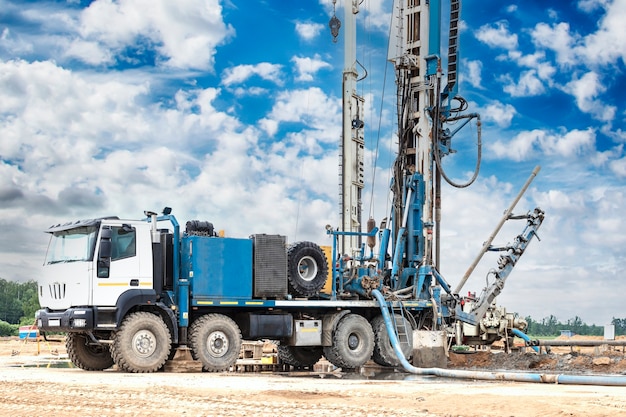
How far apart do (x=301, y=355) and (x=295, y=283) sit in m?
3.41

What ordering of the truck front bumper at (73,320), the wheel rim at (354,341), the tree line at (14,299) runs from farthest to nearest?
the tree line at (14,299) < the wheel rim at (354,341) < the truck front bumper at (73,320)

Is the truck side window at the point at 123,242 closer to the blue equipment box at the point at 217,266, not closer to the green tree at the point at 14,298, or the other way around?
the blue equipment box at the point at 217,266

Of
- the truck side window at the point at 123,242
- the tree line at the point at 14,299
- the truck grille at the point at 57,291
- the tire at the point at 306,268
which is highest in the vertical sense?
the truck side window at the point at 123,242

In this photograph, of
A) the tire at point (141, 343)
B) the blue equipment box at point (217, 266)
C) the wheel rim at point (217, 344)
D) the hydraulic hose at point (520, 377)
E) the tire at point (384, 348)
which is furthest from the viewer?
the tire at point (384, 348)

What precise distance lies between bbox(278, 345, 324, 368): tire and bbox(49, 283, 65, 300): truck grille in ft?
23.8

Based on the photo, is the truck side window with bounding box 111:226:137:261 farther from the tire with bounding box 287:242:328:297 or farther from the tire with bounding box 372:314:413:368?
the tire with bounding box 372:314:413:368

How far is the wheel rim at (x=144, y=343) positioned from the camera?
19.4 metres

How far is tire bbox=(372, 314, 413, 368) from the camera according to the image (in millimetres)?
24125

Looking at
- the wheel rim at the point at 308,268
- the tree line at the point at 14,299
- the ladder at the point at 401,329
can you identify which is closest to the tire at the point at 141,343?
the wheel rim at the point at 308,268

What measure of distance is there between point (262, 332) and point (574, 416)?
11.6m

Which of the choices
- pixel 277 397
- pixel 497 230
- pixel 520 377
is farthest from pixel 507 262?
pixel 277 397

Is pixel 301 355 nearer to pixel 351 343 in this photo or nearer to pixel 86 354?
pixel 351 343

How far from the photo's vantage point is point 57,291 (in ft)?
64.8

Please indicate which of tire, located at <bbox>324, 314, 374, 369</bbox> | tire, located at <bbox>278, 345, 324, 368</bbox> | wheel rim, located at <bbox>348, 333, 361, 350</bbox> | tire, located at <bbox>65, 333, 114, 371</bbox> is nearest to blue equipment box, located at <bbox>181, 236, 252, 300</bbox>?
tire, located at <bbox>65, 333, 114, 371</bbox>
